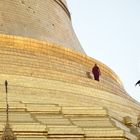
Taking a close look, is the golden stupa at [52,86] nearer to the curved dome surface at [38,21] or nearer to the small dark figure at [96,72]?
the curved dome surface at [38,21]

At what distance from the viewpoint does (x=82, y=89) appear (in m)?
17.2

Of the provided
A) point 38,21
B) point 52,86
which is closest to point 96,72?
point 52,86

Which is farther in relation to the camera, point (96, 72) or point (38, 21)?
point (38, 21)

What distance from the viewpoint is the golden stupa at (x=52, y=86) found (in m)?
13.5

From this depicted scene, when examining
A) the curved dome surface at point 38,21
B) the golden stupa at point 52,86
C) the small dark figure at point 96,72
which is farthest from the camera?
the curved dome surface at point 38,21

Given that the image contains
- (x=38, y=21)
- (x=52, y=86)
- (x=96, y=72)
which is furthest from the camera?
(x=38, y=21)

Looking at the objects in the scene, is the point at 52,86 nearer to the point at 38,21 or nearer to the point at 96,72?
the point at 96,72

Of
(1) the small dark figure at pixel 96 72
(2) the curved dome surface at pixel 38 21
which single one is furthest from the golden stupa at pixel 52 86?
(1) the small dark figure at pixel 96 72

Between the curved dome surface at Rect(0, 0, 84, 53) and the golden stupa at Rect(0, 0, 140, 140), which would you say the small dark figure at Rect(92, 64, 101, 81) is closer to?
the golden stupa at Rect(0, 0, 140, 140)

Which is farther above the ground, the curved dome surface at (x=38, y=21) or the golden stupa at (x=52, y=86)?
the curved dome surface at (x=38, y=21)

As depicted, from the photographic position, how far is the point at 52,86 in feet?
54.6

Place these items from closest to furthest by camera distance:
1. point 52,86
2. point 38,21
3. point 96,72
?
point 52,86 < point 96,72 < point 38,21

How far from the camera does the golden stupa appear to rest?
13508 millimetres

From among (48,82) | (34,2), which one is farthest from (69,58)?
(34,2)
